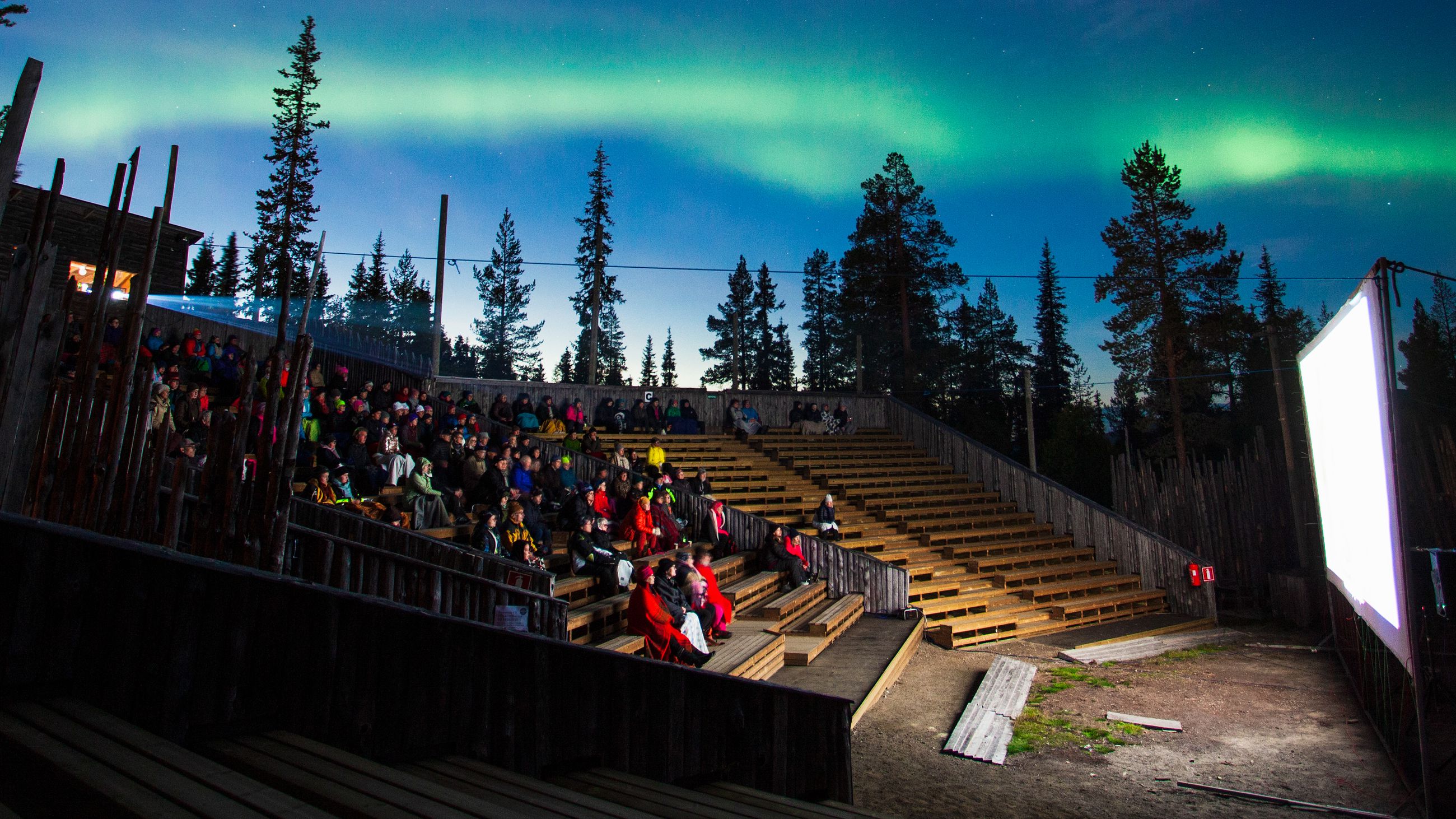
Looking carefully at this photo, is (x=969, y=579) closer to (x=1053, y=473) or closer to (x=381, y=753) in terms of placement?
(x=381, y=753)

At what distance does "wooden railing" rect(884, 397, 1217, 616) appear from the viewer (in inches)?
563

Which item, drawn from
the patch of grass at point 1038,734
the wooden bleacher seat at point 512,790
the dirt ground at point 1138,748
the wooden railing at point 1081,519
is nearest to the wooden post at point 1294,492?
the wooden railing at point 1081,519

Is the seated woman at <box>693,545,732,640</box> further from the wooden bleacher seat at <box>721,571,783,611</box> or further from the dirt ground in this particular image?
the dirt ground

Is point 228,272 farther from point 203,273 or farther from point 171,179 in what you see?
point 171,179

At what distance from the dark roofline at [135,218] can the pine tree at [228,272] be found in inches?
1260

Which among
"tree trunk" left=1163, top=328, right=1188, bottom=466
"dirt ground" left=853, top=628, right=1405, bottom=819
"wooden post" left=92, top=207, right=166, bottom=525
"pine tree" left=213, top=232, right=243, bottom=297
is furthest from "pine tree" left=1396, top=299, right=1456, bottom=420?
"pine tree" left=213, top=232, right=243, bottom=297

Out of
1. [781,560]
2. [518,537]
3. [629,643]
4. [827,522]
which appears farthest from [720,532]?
[629,643]

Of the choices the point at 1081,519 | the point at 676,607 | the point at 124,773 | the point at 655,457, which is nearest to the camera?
the point at 124,773

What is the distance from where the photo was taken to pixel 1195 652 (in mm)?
11422

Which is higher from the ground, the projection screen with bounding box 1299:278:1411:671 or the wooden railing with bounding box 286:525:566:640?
the projection screen with bounding box 1299:278:1411:671

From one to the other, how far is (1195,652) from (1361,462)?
5726 mm

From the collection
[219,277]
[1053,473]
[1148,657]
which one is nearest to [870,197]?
[1053,473]

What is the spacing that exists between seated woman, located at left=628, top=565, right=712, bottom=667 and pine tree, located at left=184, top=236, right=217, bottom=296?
5040cm

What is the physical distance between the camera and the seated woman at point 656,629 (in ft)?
25.4
